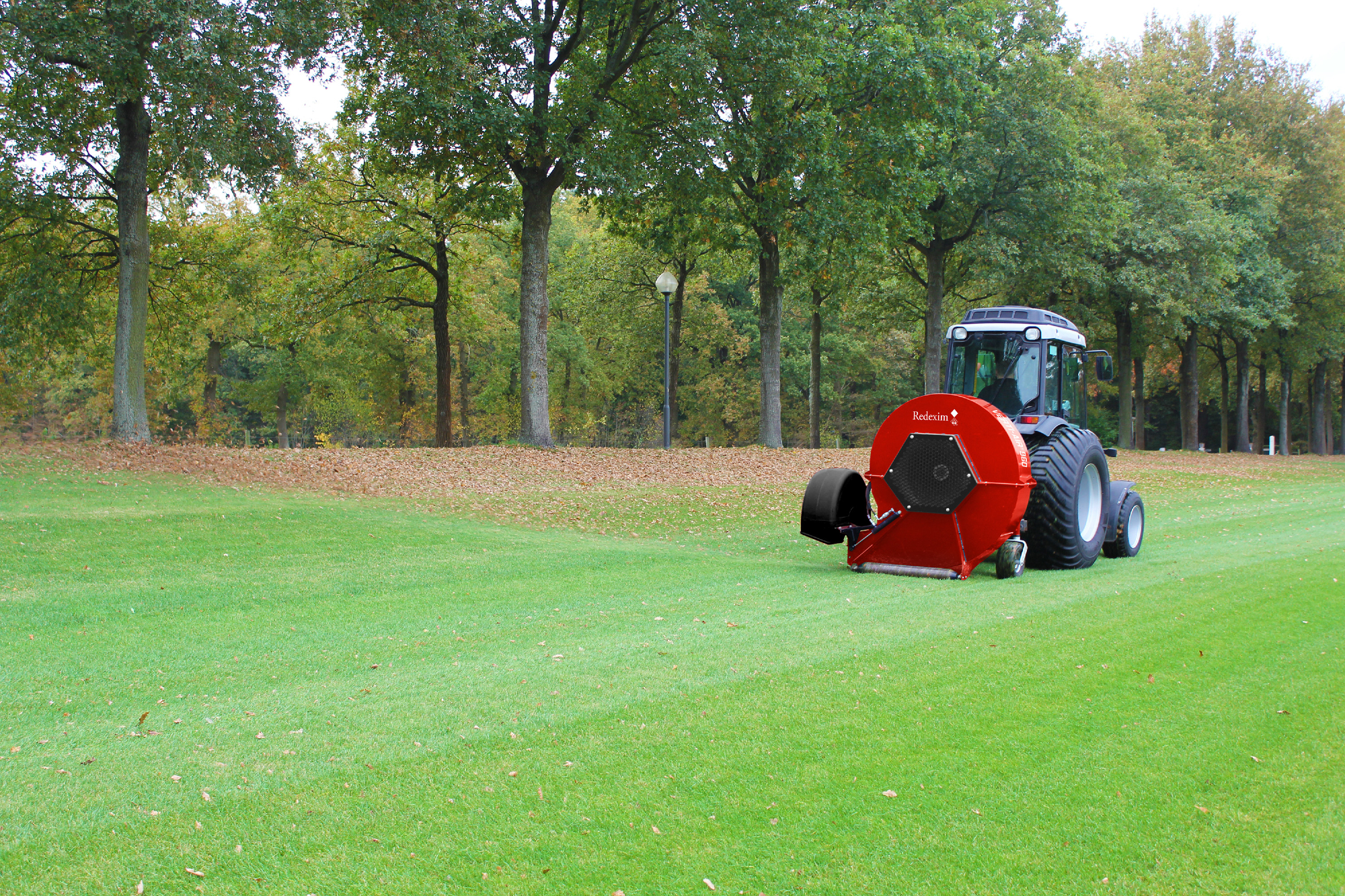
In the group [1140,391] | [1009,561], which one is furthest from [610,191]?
[1140,391]

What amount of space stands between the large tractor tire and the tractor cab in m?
0.71

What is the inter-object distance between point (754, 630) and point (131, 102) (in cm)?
1703

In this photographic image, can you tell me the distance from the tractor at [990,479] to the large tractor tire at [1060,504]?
0.02 m

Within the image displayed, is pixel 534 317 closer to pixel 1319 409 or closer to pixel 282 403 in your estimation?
pixel 282 403

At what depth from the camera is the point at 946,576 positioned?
401 inches

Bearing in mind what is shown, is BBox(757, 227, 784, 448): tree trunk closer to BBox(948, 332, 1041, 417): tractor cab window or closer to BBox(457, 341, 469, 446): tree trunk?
BBox(948, 332, 1041, 417): tractor cab window

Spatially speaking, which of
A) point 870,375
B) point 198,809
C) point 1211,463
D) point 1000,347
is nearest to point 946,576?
point 1000,347

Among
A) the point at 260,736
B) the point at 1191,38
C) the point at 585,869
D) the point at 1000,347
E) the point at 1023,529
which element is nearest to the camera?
the point at 585,869

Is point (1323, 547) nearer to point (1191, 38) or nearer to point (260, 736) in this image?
point (260, 736)

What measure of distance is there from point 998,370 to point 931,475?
2692mm

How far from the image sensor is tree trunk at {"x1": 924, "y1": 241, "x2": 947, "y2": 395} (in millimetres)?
30906

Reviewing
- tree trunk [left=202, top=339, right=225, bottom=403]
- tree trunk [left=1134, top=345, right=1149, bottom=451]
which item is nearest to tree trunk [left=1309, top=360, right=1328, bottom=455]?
tree trunk [left=1134, top=345, right=1149, bottom=451]

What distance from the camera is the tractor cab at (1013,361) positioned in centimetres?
1188

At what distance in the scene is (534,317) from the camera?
2220 cm
